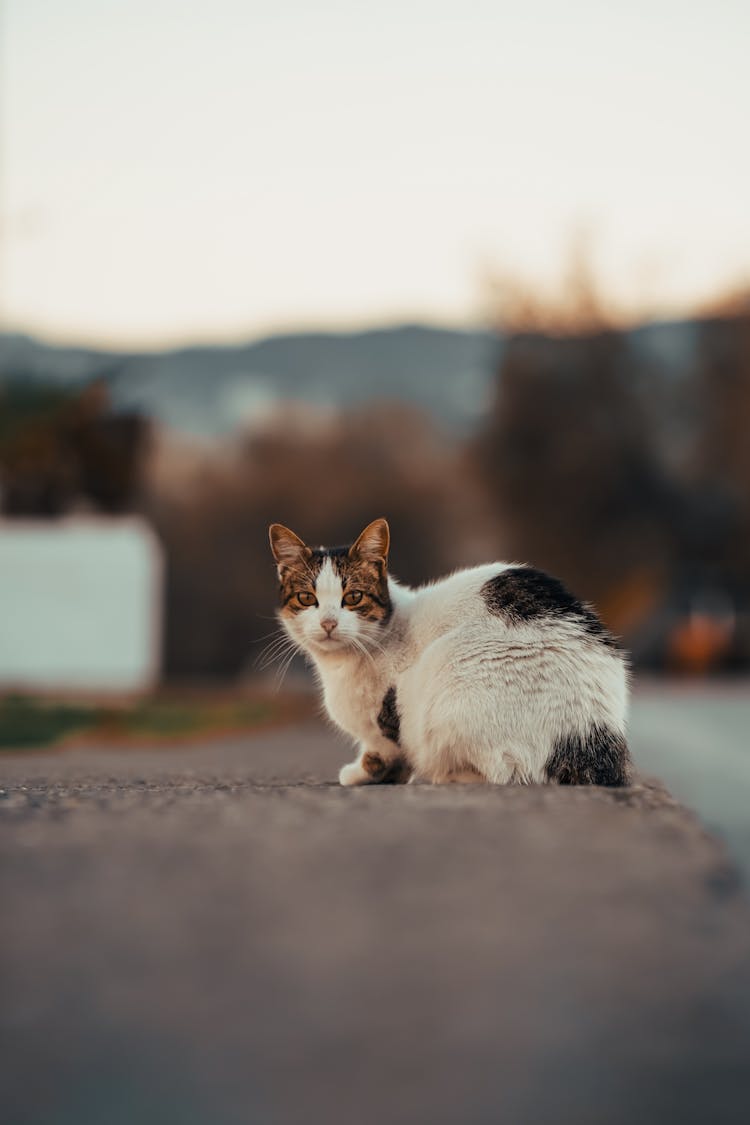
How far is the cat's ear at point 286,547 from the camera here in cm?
527

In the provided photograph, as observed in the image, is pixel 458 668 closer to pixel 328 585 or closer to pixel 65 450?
pixel 328 585

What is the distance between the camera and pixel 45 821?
11.6 feet

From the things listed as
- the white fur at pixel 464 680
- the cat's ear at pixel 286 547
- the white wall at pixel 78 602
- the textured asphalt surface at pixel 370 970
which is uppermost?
the cat's ear at pixel 286 547

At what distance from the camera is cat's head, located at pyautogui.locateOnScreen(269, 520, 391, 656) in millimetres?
5074

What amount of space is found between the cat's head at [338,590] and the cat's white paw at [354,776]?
44 cm

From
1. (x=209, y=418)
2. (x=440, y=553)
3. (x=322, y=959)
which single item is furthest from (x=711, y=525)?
(x=209, y=418)

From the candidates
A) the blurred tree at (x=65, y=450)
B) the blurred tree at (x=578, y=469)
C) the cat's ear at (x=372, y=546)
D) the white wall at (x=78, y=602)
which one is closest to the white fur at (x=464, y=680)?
the cat's ear at (x=372, y=546)

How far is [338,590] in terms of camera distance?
16.8ft

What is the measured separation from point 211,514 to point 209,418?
29.3m

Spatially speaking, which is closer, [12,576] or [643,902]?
[643,902]

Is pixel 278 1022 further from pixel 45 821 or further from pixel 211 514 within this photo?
pixel 211 514

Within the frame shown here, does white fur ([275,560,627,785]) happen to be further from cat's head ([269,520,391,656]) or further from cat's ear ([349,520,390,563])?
cat's ear ([349,520,390,563])


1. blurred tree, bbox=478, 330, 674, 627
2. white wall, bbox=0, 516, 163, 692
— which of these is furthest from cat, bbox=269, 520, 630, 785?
blurred tree, bbox=478, 330, 674, 627

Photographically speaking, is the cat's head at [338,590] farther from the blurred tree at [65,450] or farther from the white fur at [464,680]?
the blurred tree at [65,450]
